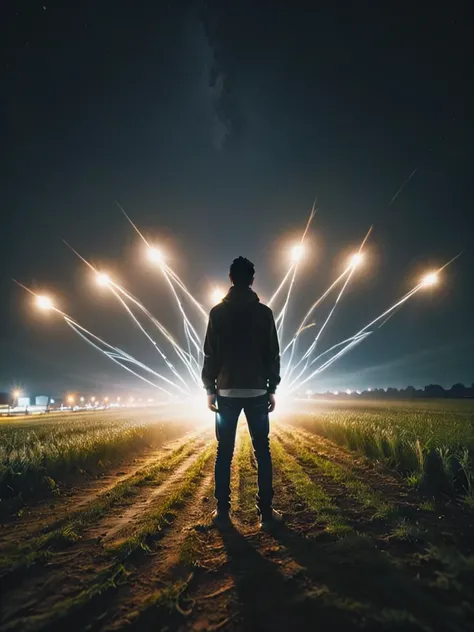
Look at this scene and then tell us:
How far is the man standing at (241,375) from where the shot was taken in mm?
4145

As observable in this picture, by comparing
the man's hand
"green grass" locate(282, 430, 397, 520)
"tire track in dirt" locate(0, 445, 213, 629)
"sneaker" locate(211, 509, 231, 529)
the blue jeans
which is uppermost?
the man's hand

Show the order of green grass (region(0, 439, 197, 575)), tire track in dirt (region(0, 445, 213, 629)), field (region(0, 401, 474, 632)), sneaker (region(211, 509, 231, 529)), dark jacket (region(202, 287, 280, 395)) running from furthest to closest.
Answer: dark jacket (region(202, 287, 280, 395)), sneaker (region(211, 509, 231, 529)), green grass (region(0, 439, 197, 575)), tire track in dirt (region(0, 445, 213, 629)), field (region(0, 401, 474, 632))

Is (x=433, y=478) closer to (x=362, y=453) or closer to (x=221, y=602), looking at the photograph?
(x=362, y=453)

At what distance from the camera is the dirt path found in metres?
2.06

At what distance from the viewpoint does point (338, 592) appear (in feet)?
7.54

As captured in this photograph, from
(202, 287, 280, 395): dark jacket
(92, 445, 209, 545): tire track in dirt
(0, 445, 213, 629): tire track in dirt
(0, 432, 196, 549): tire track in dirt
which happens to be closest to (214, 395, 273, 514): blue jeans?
(202, 287, 280, 395): dark jacket

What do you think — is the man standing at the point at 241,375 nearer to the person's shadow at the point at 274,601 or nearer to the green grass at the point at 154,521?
the green grass at the point at 154,521

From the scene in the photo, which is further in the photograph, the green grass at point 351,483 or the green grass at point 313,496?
the green grass at point 351,483

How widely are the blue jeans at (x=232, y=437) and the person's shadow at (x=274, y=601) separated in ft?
3.39

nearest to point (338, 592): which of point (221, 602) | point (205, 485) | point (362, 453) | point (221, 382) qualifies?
point (221, 602)

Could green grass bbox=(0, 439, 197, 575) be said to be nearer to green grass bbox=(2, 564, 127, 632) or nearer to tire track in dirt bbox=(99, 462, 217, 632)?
green grass bbox=(2, 564, 127, 632)

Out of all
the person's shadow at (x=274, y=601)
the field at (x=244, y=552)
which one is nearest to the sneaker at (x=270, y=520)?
the field at (x=244, y=552)

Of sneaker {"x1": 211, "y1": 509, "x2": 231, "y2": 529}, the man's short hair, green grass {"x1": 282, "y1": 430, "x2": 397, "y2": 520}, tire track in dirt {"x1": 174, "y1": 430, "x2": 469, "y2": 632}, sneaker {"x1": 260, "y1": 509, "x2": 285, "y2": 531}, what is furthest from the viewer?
the man's short hair

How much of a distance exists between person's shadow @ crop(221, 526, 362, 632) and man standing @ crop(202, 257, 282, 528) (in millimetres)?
1055
